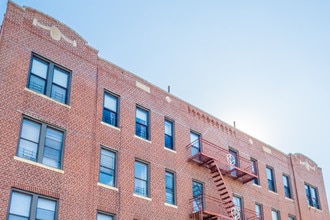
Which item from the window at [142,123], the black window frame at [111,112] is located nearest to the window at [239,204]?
the window at [142,123]

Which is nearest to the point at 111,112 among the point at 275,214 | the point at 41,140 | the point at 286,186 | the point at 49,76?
the point at 49,76

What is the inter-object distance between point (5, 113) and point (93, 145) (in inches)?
180

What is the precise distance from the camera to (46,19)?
22.9 m

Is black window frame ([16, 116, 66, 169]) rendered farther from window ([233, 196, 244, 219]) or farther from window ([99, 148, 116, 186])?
window ([233, 196, 244, 219])

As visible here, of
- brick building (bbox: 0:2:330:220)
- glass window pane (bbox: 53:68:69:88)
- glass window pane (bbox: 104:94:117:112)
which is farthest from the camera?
glass window pane (bbox: 104:94:117:112)

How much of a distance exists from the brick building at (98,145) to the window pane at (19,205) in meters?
0.04

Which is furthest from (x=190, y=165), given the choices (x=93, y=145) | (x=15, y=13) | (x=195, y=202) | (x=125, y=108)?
(x=15, y=13)

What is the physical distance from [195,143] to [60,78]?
384 inches

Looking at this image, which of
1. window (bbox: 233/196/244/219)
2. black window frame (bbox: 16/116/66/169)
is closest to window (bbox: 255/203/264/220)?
window (bbox: 233/196/244/219)

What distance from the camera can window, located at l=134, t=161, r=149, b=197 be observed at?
23.3 metres

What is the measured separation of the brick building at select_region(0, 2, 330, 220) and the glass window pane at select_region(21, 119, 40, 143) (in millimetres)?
46

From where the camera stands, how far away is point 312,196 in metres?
35.9

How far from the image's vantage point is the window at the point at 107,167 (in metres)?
22.0

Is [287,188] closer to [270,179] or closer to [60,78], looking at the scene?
[270,179]
